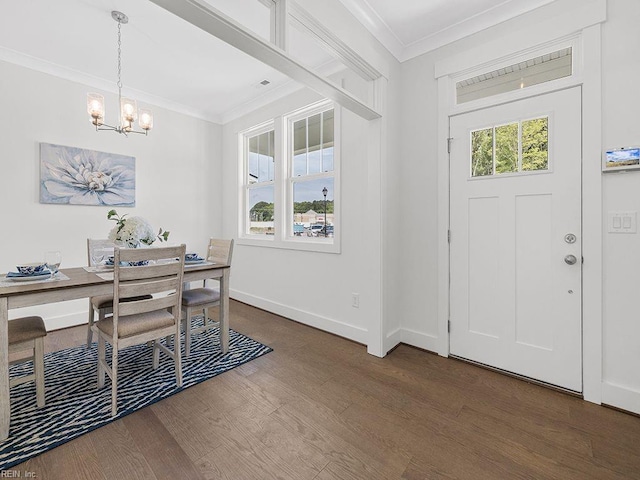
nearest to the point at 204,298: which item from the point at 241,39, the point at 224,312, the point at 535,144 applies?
the point at 224,312

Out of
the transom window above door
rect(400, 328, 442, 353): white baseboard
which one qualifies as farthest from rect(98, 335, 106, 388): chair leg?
the transom window above door

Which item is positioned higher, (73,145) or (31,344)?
(73,145)

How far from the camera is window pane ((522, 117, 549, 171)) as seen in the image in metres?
2.09

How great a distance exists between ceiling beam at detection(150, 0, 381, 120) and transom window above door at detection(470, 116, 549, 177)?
123 centimetres

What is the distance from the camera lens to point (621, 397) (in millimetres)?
1817

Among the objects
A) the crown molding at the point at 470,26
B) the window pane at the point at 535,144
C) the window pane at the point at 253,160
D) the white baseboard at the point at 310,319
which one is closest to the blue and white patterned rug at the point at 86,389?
the white baseboard at the point at 310,319

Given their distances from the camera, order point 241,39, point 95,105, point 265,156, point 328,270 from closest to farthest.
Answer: point 241,39 < point 95,105 < point 328,270 < point 265,156

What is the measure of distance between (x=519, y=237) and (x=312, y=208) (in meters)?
2.10

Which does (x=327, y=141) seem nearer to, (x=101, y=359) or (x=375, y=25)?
(x=375, y=25)

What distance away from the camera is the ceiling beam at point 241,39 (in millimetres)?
1301

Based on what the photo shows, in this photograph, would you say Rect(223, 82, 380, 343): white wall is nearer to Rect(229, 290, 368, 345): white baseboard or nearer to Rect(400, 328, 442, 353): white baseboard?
Rect(229, 290, 368, 345): white baseboard

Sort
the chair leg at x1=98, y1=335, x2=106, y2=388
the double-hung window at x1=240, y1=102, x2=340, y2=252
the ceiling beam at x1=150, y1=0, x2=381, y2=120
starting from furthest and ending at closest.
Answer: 1. the double-hung window at x1=240, y1=102, x2=340, y2=252
2. the chair leg at x1=98, y1=335, x2=106, y2=388
3. the ceiling beam at x1=150, y1=0, x2=381, y2=120

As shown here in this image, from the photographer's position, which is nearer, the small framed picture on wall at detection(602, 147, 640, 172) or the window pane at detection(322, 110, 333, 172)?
the small framed picture on wall at detection(602, 147, 640, 172)

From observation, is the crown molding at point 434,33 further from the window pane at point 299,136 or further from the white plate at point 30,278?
the white plate at point 30,278
